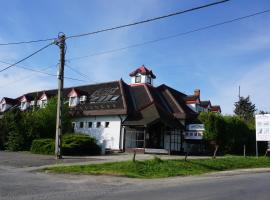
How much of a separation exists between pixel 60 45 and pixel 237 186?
→ 52.9ft

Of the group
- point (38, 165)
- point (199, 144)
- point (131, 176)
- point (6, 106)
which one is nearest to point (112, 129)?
point (199, 144)

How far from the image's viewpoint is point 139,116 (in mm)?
36500

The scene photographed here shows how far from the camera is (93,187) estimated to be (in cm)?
1362

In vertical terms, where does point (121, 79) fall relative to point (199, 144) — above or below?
above

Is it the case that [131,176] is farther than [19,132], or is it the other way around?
[19,132]

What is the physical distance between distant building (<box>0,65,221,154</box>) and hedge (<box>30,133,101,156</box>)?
9.21 feet

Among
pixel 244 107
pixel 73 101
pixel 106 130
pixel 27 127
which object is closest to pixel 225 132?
pixel 106 130

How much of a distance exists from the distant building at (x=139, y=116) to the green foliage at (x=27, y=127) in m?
3.38

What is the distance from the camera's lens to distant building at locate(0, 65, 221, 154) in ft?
119

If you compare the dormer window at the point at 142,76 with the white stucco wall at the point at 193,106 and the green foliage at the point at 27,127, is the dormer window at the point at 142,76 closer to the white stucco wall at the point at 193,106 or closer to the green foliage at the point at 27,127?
the white stucco wall at the point at 193,106

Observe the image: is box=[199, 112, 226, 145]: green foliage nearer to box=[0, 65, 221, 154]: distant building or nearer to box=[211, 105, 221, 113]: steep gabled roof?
A: box=[0, 65, 221, 154]: distant building

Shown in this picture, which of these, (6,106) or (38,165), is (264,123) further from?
(6,106)

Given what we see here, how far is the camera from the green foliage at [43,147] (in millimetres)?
30700

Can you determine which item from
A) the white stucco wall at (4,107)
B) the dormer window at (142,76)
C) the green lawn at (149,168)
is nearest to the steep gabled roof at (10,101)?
the white stucco wall at (4,107)
